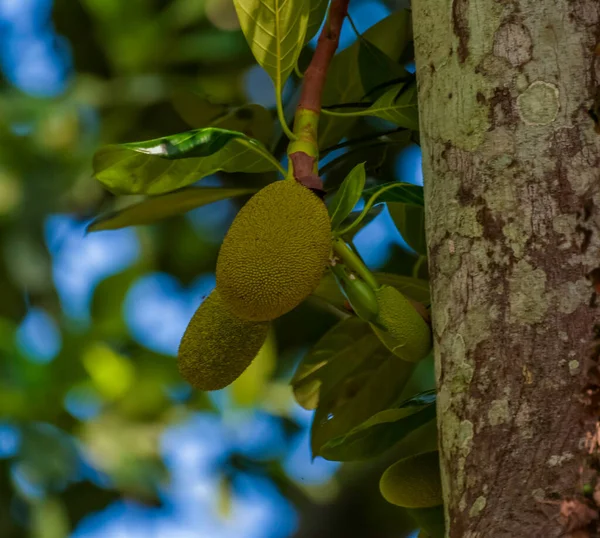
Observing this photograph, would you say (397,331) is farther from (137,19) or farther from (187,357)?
(137,19)

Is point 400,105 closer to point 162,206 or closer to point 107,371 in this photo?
point 162,206

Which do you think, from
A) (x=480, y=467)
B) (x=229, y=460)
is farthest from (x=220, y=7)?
(x=480, y=467)

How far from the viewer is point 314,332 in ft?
7.61

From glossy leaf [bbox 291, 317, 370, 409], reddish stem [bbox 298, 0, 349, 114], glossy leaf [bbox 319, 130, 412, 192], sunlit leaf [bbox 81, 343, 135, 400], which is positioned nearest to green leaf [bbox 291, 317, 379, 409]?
glossy leaf [bbox 291, 317, 370, 409]

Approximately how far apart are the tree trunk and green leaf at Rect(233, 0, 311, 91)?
0.62 feet

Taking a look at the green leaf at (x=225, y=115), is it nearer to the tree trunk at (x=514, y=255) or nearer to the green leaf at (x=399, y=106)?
the green leaf at (x=399, y=106)

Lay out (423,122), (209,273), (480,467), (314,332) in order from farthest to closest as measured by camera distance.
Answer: (209,273)
(314,332)
(423,122)
(480,467)

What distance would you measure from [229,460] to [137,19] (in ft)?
3.79

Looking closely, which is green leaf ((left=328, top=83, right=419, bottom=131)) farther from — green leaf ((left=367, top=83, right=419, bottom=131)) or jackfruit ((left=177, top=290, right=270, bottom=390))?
jackfruit ((left=177, top=290, right=270, bottom=390))

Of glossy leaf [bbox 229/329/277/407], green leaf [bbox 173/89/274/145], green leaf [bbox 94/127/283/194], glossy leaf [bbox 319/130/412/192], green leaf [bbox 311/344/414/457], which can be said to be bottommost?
glossy leaf [bbox 229/329/277/407]

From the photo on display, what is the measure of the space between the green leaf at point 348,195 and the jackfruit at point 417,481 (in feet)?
0.66

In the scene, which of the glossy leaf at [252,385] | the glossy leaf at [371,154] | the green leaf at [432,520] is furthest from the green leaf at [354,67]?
the glossy leaf at [252,385]

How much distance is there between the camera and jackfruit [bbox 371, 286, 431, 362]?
79cm

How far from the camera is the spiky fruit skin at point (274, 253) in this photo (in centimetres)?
73
